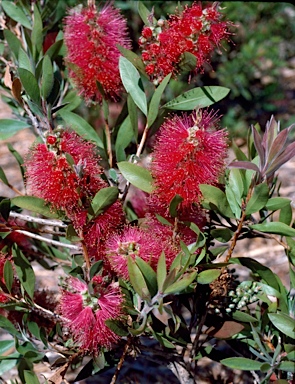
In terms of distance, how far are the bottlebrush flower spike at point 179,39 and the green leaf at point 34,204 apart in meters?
0.23

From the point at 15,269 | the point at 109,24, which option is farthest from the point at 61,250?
the point at 109,24


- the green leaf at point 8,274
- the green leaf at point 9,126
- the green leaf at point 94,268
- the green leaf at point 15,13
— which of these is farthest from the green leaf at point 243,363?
the green leaf at point 15,13

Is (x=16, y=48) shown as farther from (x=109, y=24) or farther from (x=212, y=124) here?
(x=212, y=124)

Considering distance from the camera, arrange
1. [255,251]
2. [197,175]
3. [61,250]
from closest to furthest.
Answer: [197,175] → [61,250] → [255,251]

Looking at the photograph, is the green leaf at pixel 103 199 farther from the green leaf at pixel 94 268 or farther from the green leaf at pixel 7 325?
the green leaf at pixel 7 325

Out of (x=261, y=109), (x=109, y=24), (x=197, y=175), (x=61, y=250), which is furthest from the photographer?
(x=261, y=109)

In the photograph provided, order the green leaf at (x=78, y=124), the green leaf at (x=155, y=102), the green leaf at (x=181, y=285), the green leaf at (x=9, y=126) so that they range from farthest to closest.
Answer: the green leaf at (x=9, y=126), the green leaf at (x=78, y=124), the green leaf at (x=155, y=102), the green leaf at (x=181, y=285)

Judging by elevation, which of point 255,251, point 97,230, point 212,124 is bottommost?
point 255,251

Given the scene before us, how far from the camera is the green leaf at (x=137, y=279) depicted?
2.24ft

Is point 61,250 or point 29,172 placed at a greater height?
point 29,172

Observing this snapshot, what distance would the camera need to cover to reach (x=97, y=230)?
0.78m

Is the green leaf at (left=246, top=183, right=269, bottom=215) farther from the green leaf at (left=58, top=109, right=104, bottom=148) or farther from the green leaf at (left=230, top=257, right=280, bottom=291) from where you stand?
the green leaf at (left=58, top=109, right=104, bottom=148)

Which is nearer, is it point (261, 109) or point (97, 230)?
point (97, 230)

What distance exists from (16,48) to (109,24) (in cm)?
19
